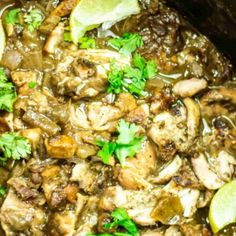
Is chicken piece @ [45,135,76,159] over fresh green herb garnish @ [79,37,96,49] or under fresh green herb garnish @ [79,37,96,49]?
under

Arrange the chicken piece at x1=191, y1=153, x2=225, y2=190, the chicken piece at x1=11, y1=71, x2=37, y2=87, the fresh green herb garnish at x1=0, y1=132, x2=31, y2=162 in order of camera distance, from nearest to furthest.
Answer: the fresh green herb garnish at x1=0, y1=132, x2=31, y2=162
the chicken piece at x1=191, y1=153, x2=225, y2=190
the chicken piece at x1=11, y1=71, x2=37, y2=87

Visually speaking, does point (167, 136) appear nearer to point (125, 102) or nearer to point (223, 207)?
point (125, 102)

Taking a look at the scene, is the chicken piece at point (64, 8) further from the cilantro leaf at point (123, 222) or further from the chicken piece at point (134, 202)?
the cilantro leaf at point (123, 222)

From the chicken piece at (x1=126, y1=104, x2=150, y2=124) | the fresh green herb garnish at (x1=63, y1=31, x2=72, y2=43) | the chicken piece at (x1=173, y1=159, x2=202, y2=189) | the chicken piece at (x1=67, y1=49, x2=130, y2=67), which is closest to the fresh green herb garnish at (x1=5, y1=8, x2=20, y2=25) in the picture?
the fresh green herb garnish at (x1=63, y1=31, x2=72, y2=43)

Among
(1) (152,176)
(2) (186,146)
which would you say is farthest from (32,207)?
(2) (186,146)

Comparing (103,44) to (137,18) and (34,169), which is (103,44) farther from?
(34,169)

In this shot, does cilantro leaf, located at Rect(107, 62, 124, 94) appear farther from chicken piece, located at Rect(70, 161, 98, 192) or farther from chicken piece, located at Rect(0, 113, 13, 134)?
chicken piece, located at Rect(0, 113, 13, 134)
